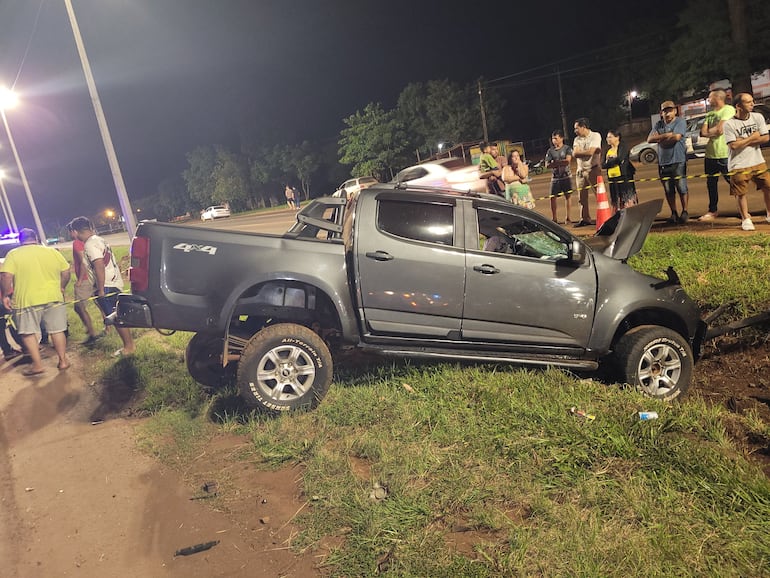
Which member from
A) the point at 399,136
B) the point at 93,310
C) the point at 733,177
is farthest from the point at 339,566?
the point at 399,136

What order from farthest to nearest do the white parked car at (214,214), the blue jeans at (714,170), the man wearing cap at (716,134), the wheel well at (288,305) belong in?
the white parked car at (214,214)
the blue jeans at (714,170)
the man wearing cap at (716,134)
the wheel well at (288,305)

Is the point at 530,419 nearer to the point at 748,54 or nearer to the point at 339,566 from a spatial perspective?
the point at 339,566

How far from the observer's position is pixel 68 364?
24.4ft

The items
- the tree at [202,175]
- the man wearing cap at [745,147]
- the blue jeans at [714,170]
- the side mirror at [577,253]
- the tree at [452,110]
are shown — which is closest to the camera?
the side mirror at [577,253]

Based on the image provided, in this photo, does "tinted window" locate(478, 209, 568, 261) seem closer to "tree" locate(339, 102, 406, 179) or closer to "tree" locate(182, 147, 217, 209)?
"tree" locate(339, 102, 406, 179)

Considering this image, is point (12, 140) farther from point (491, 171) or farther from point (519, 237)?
point (519, 237)

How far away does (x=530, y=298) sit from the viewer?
4.49 m

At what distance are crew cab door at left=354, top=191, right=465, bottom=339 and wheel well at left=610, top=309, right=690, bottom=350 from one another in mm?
1526

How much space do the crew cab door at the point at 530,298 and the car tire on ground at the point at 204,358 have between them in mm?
2670

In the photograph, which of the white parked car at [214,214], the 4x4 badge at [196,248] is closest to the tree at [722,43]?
the 4x4 badge at [196,248]

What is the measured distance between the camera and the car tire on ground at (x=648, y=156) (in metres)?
22.0

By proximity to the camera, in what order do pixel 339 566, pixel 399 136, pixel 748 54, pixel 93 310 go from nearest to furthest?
pixel 339 566, pixel 93 310, pixel 748 54, pixel 399 136

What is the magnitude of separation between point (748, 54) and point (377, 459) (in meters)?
42.9

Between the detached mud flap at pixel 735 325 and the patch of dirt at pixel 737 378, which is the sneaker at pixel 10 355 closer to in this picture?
the patch of dirt at pixel 737 378
